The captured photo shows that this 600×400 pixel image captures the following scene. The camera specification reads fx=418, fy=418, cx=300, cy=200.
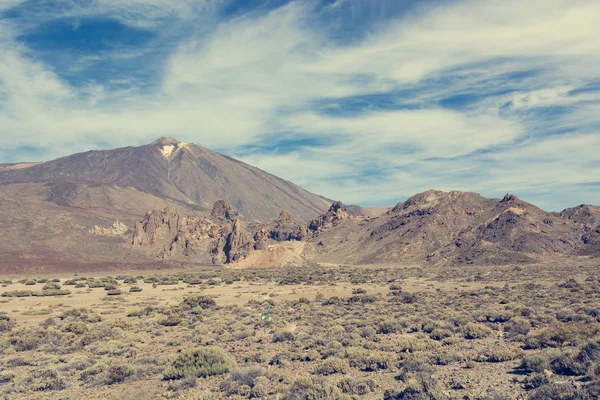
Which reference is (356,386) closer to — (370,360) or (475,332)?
(370,360)

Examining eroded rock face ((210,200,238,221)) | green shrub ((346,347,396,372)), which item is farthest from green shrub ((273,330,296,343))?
eroded rock face ((210,200,238,221))

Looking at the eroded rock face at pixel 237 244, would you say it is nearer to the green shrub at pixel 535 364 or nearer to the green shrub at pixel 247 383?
the green shrub at pixel 247 383

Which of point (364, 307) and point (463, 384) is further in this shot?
point (364, 307)

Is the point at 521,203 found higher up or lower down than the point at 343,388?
higher up

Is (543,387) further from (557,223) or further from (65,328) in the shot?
(557,223)

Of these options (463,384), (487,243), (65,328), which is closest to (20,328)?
(65,328)

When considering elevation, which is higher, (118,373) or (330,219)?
(330,219)

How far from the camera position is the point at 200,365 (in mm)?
15211

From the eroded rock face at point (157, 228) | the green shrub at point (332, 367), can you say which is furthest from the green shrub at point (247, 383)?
the eroded rock face at point (157, 228)

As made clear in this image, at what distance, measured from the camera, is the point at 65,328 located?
23.6 metres

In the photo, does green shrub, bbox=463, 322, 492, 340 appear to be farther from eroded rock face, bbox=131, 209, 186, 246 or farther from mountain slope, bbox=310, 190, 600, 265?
eroded rock face, bbox=131, 209, 186, 246

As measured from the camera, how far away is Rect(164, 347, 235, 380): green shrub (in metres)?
14.7

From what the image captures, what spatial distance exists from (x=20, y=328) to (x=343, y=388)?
71.7 feet

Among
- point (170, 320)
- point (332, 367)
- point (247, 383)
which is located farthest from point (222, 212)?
point (247, 383)
